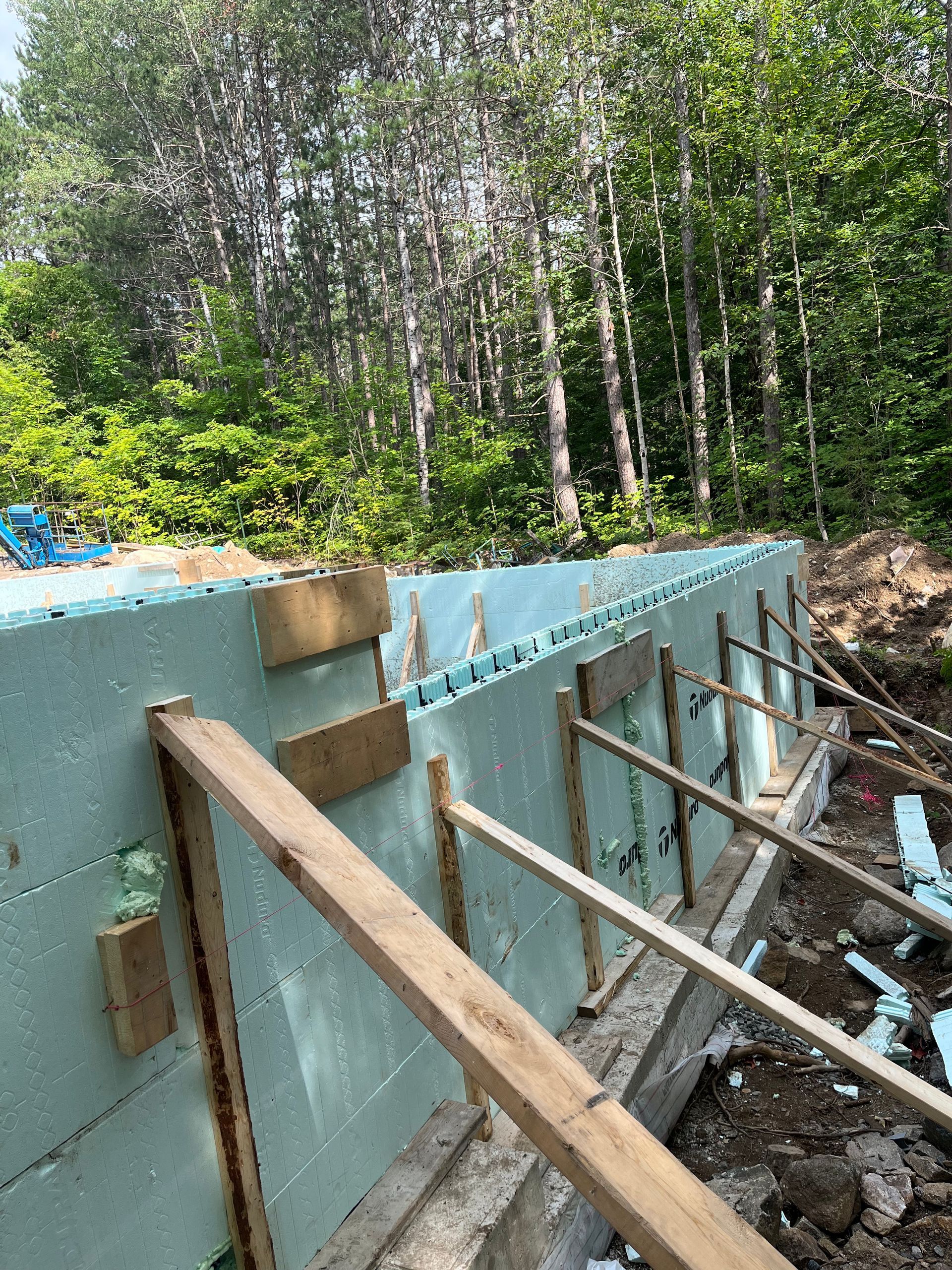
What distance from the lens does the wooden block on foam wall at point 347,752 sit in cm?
311

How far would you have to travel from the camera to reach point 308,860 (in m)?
2.13

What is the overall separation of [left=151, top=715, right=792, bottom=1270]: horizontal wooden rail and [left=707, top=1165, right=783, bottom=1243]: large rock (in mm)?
2861

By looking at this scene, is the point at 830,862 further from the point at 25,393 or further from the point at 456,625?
the point at 25,393

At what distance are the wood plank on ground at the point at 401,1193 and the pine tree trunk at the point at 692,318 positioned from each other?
19880 mm

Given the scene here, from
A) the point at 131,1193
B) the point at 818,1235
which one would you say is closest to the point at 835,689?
the point at 818,1235

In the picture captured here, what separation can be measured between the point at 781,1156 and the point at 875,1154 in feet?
1.72

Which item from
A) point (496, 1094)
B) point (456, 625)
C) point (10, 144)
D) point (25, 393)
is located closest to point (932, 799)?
point (456, 625)

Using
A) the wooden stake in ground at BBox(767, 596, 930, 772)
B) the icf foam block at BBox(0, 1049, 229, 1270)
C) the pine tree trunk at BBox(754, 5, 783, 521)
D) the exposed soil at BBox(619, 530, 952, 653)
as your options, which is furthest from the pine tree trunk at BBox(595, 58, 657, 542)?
the icf foam block at BBox(0, 1049, 229, 1270)

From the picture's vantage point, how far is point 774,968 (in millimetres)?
7047

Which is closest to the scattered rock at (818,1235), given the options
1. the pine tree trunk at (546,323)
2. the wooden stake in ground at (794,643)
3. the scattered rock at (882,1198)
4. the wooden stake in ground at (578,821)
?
the scattered rock at (882,1198)

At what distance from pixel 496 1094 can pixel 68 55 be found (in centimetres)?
4107

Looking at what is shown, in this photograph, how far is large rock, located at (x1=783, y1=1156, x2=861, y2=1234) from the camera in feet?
14.4

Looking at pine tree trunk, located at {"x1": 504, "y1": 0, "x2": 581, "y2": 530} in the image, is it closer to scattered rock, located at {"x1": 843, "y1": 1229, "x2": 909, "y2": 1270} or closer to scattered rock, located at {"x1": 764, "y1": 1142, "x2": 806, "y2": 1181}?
scattered rock, located at {"x1": 764, "y1": 1142, "x2": 806, "y2": 1181}

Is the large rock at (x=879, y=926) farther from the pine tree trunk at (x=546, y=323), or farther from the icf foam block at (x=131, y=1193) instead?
the pine tree trunk at (x=546, y=323)
